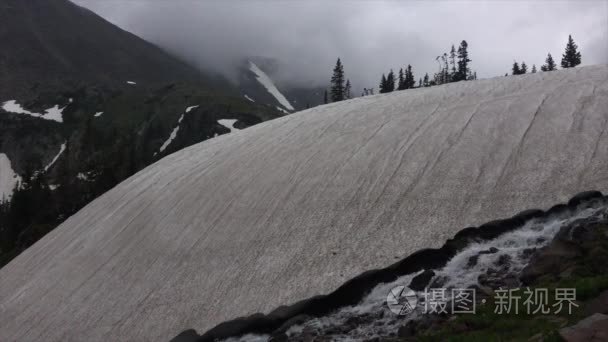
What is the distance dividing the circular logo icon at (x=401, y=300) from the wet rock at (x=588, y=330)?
4.18 m

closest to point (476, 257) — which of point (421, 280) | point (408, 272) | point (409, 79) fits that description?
point (421, 280)

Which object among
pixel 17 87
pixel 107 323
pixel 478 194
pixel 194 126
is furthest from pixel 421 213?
pixel 17 87

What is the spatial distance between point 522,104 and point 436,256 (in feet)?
33.9

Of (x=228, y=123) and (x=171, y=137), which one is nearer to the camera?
(x=228, y=123)

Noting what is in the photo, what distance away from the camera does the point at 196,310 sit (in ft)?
47.9

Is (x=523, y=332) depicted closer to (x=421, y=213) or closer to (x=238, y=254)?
(x=421, y=213)

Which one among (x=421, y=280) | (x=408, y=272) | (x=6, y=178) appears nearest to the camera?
(x=421, y=280)

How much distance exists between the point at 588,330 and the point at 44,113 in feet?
471

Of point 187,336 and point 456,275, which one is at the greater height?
point 456,275

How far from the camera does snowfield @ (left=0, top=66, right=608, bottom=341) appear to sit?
1436 cm

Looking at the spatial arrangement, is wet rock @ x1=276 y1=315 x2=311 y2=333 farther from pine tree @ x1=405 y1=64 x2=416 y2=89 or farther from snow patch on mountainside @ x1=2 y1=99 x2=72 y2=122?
snow patch on mountainside @ x1=2 y1=99 x2=72 y2=122

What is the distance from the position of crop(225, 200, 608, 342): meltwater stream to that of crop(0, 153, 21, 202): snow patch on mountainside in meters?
95.8

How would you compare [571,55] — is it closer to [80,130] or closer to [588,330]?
[588,330]

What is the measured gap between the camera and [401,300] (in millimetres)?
11570
